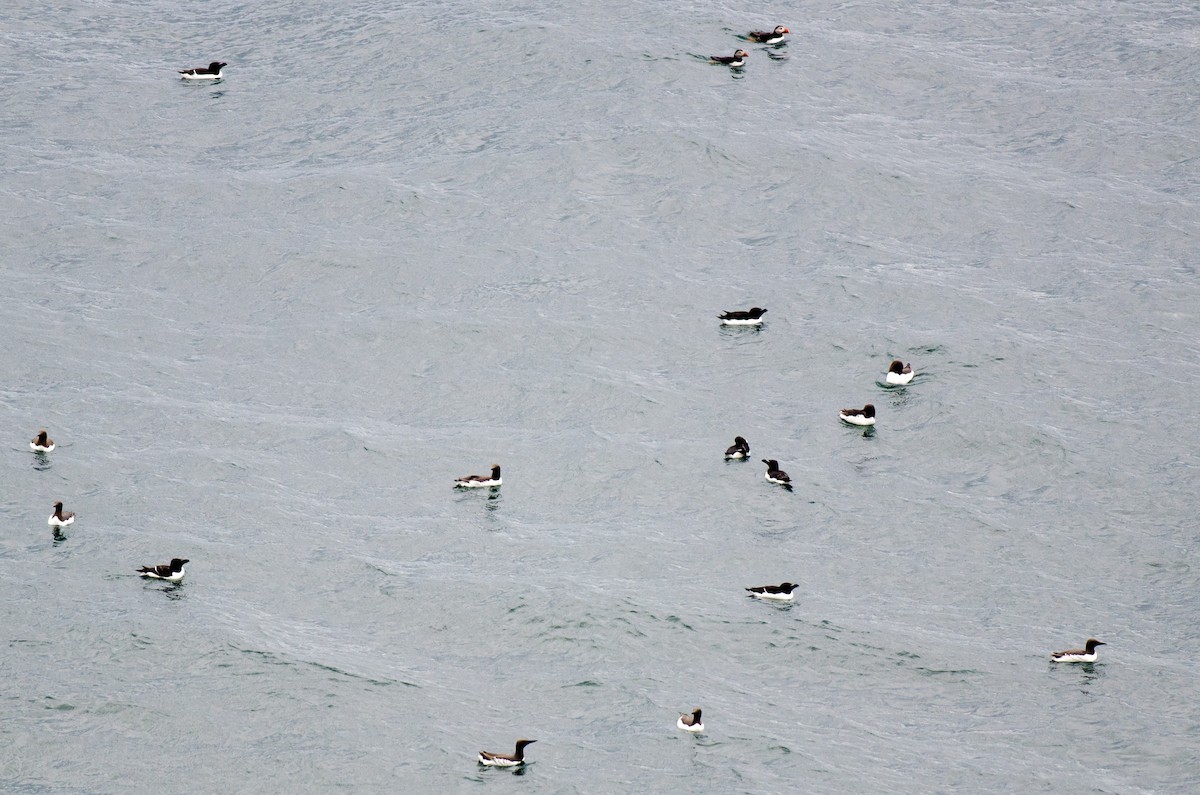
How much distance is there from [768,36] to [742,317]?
20.2 m

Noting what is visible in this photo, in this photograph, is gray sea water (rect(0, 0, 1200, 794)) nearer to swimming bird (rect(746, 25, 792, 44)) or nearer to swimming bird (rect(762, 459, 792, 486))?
swimming bird (rect(762, 459, 792, 486))

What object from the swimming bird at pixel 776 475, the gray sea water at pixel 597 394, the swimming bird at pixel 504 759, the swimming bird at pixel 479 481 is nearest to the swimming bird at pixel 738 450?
the gray sea water at pixel 597 394

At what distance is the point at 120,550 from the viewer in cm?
3816

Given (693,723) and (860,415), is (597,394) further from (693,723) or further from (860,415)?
(693,723)

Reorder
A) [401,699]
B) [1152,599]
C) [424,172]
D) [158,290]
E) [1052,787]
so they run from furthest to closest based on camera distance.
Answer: [424,172] < [158,290] < [1152,599] < [401,699] < [1052,787]

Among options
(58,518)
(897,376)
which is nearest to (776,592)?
Result: (897,376)

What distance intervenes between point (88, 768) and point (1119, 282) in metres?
36.0

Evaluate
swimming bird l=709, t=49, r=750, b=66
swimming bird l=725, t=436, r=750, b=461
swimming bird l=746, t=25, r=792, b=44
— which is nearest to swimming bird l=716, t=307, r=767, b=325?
swimming bird l=725, t=436, r=750, b=461

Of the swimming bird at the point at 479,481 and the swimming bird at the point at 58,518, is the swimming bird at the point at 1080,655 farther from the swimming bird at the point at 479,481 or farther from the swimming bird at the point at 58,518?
the swimming bird at the point at 58,518

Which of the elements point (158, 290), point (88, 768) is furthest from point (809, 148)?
point (88, 768)

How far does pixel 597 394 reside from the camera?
149 ft

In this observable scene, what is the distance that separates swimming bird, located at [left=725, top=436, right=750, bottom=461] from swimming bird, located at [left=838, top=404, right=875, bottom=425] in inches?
146

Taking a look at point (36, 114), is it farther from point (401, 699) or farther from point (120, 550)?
point (401, 699)

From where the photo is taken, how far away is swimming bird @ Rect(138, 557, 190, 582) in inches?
1458
